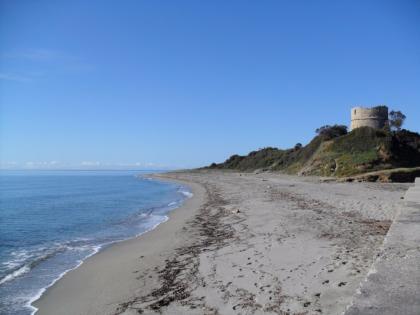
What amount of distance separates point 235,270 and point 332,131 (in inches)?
2086

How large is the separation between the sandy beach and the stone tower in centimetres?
3966

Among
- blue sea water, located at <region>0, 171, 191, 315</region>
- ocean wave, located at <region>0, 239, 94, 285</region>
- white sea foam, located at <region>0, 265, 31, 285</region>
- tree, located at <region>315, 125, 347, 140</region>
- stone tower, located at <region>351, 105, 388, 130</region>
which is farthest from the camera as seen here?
tree, located at <region>315, 125, 347, 140</region>

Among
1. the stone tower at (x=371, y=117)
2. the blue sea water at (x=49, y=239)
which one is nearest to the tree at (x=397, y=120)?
the stone tower at (x=371, y=117)

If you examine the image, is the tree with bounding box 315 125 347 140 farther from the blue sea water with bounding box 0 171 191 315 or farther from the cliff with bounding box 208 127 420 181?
the blue sea water with bounding box 0 171 191 315

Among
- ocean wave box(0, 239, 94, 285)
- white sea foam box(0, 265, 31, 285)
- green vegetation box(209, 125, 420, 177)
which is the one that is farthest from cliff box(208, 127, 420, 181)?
white sea foam box(0, 265, 31, 285)

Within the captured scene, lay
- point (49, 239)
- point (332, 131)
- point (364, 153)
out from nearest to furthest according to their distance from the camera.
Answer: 1. point (49, 239)
2. point (364, 153)
3. point (332, 131)

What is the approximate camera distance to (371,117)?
51.8 metres

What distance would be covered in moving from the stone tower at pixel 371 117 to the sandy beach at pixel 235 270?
130ft

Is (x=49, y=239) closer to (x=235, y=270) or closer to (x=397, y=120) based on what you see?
(x=235, y=270)

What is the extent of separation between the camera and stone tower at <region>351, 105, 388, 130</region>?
2029 inches

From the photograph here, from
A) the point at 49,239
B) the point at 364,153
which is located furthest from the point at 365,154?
the point at 49,239

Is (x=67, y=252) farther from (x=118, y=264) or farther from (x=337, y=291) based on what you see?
(x=337, y=291)

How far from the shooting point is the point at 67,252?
12.5 metres

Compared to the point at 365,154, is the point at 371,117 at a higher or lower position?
higher
